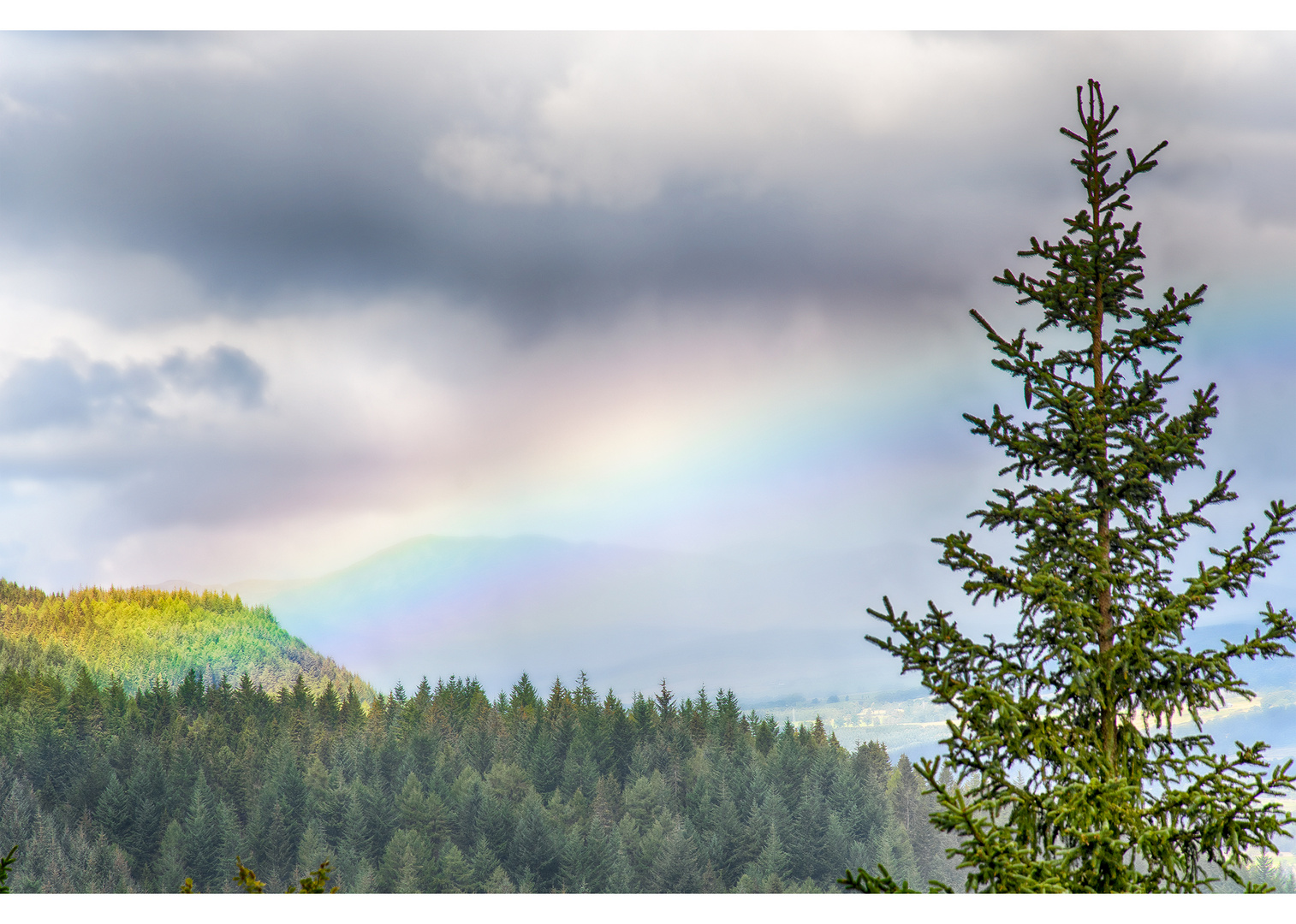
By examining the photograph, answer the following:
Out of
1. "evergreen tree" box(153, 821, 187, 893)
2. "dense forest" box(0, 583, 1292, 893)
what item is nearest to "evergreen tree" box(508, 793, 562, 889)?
"dense forest" box(0, 583, 1292, 893)

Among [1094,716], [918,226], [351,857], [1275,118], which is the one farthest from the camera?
[351,857]

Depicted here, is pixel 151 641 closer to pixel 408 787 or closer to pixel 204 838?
pixel 204 838

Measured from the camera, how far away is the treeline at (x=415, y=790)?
24.5m

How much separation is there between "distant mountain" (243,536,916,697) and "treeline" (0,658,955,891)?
236 cm

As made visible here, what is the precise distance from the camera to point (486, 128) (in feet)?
49.6

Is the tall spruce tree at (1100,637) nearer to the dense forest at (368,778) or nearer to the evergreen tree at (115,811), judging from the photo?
the dense forest at (368,778)

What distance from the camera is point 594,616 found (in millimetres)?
21875

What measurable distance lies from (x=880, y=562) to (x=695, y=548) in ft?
15.8

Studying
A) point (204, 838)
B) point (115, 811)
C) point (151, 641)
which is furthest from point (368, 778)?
point (151, 641)

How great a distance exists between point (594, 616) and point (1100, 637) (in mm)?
18687

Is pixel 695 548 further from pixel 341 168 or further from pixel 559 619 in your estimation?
pixel 341 168

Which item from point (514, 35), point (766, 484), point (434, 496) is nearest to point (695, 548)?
point (766, 484)

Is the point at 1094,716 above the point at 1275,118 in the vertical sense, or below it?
below
